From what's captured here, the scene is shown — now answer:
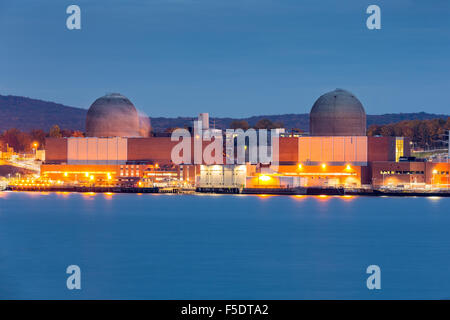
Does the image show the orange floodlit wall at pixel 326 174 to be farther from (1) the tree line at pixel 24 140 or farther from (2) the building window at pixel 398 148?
(1) the tree line at pixel 24 140

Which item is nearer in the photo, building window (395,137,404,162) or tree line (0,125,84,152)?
building window (395,137,404,162)

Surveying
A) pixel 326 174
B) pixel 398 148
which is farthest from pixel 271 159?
pixel 398 148

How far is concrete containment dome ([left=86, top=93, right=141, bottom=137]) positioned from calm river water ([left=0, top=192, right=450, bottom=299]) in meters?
43.8

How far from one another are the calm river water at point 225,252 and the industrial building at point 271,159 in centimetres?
2991

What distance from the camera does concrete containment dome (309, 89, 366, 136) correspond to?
361 feet

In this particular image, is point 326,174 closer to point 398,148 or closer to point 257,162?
point 257,162

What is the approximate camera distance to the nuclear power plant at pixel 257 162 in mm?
106562

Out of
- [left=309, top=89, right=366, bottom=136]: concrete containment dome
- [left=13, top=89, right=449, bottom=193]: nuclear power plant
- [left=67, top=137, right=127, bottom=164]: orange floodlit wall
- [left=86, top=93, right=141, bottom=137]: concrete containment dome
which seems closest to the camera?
[left=13, top=89, right=449, bottom=193]: nuclear power plant

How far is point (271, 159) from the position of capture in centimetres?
11288

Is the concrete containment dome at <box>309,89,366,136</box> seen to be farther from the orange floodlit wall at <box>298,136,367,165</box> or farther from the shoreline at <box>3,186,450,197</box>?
the shoreline at <box>3,186,450,197</box>

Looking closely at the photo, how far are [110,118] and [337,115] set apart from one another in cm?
3203

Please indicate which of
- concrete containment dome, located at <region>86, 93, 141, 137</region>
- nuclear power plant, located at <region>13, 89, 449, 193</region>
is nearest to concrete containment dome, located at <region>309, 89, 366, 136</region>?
nuclear power plant, located at <region>13, 89, 449, 193</region>

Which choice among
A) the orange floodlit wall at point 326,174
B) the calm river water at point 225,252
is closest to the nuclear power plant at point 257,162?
the orange floodlit wall at point 326,174
